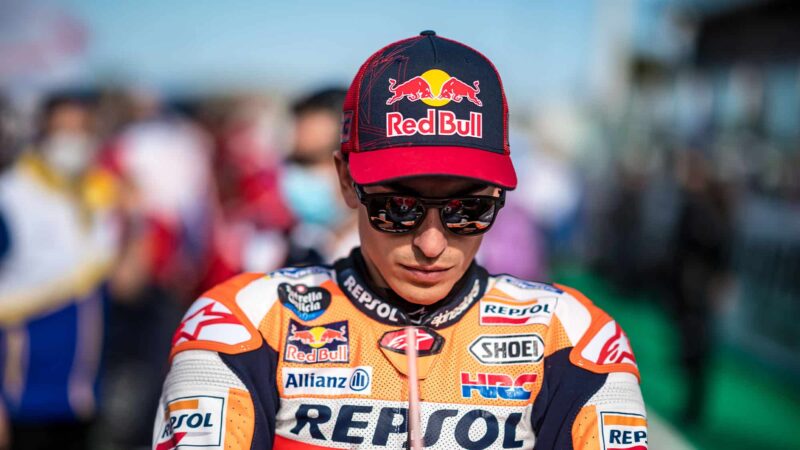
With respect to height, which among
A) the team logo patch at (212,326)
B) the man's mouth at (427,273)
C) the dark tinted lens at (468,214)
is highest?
the dark tinted lens at (468,214)

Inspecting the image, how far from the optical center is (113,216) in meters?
5.59

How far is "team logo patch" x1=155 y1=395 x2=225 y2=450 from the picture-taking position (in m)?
1.75

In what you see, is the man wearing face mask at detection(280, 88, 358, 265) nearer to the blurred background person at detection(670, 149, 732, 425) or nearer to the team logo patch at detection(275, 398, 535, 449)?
the team logo patch at detection(275, 398, 535, 449)

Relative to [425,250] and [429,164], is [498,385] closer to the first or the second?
[425,250]

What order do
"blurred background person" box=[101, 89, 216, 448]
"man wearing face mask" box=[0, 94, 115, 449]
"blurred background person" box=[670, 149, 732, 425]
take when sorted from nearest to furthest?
"man wearing face mask" box=[0, 94, 115, 449] → "blurred background person" box=[101, 89, 216, 448] → "blurred background person" box=[670, 149, 732, 425]

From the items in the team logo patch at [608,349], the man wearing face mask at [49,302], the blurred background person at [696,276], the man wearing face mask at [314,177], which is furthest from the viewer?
the blurred background person at [696,276]

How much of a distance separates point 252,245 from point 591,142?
1531 cm

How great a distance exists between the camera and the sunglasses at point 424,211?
182cm

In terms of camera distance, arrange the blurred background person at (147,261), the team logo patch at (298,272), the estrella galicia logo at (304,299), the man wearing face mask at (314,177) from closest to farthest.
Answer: the estrella galicia logo at (304,299)
the team logo patch at (298,272)
the man wearing face mask at (314,177)
the blurred background person at (147,261)

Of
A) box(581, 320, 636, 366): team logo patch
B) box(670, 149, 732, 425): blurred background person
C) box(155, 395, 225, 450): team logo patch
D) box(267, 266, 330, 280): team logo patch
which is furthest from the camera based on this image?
box(670, 149, 732, 425): blurred background person

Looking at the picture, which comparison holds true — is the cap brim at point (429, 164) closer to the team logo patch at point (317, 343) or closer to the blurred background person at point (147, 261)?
the team logo patch at point (317, 343)

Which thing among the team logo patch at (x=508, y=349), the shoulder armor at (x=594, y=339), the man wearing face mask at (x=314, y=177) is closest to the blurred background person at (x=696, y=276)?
the man wearing face mask at (x=314, y=177)

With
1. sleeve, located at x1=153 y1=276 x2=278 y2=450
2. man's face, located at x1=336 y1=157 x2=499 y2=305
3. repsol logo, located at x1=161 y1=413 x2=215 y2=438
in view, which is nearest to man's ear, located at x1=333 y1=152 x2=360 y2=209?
man's face, located at x1=336 y1=157 x2=499 y2=305

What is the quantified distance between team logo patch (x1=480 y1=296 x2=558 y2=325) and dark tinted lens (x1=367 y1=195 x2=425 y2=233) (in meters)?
0.30
